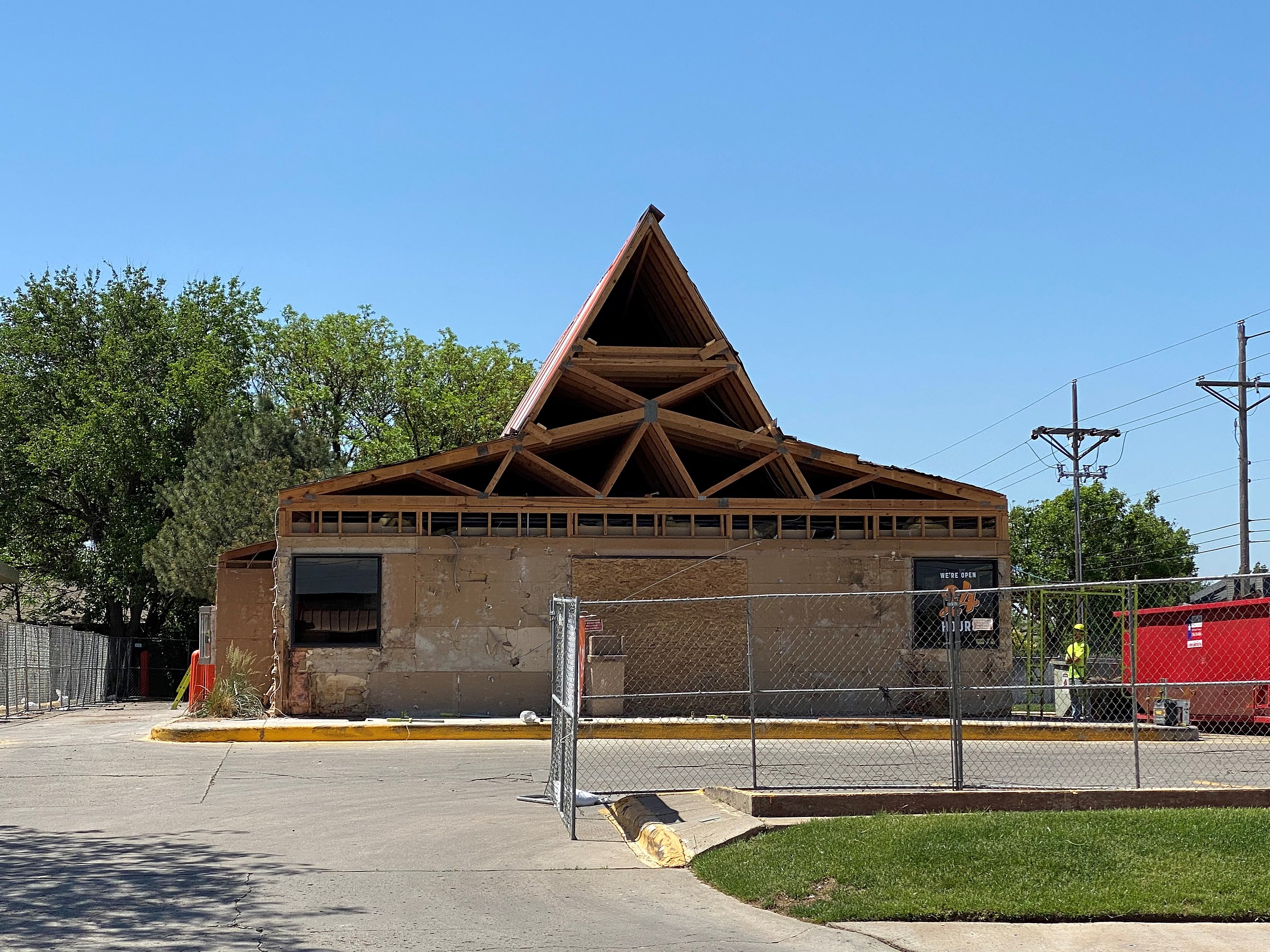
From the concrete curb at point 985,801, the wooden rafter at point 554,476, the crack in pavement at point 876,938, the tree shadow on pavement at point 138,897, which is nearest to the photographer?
the tree shadow on pavement at point 138,897

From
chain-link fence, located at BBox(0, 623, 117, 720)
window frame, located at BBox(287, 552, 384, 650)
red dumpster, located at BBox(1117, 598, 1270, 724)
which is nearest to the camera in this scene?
red dumpster, located at BBox(1117, 598, 1270, 724)

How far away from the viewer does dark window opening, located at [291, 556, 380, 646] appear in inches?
914

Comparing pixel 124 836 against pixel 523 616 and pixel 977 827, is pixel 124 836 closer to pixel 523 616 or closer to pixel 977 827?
pixel 977 827

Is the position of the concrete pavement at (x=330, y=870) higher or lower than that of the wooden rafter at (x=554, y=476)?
lower

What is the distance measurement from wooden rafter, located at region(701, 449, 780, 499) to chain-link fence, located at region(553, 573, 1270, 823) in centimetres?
211

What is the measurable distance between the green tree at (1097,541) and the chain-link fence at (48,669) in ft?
147

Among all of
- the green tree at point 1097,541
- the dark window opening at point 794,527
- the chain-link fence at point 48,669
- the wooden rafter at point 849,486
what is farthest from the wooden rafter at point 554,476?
the green tree at point 1097,541

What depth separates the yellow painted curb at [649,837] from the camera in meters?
10.5

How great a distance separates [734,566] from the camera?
24.3m

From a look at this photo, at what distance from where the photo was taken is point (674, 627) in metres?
24.2

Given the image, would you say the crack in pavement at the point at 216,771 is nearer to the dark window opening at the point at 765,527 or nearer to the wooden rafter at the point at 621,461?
the wooden rafter at the point at 621,461

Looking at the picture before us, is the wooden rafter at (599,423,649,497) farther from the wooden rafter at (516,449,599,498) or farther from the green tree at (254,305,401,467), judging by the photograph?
the green tree at (254,305,401,467)

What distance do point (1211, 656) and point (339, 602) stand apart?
52.0ft

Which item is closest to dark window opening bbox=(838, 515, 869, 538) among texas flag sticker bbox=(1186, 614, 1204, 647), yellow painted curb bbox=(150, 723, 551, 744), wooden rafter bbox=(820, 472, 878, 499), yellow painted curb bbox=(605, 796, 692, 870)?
wooden rafter bbox=(820, 472, 878, 499)
